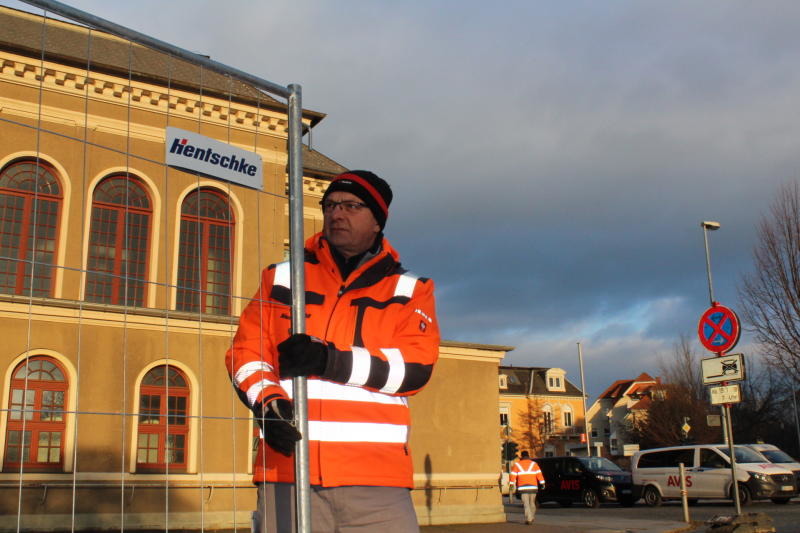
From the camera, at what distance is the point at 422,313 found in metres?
3.16

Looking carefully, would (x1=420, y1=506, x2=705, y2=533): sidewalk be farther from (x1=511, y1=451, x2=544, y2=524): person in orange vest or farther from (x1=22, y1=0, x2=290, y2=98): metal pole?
(x1=22, y1=0, x2=290, y2=98): metal pole

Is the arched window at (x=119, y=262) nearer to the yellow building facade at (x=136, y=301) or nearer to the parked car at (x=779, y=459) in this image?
the yellow building facade at (x=136, y=301)

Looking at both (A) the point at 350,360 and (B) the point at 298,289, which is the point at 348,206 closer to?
(B) the point at 298,289

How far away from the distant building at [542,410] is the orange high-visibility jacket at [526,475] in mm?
55042

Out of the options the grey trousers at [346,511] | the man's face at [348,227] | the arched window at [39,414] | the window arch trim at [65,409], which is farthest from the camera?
the arched window at [39,414]

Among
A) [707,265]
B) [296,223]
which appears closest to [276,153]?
[296,223]

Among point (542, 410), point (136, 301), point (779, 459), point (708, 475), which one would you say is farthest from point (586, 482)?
point (542, 410)

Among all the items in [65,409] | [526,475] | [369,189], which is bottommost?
[526,475]

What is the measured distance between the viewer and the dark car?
26.0 metres

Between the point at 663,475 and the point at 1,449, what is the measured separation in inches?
919

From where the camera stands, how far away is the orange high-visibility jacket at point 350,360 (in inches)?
113

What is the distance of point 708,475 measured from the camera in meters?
22.5

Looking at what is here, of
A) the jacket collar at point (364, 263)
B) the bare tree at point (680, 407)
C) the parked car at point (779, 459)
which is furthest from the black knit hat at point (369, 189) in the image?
the bare tree at point (680, 407)

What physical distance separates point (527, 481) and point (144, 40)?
18120 millimetres
